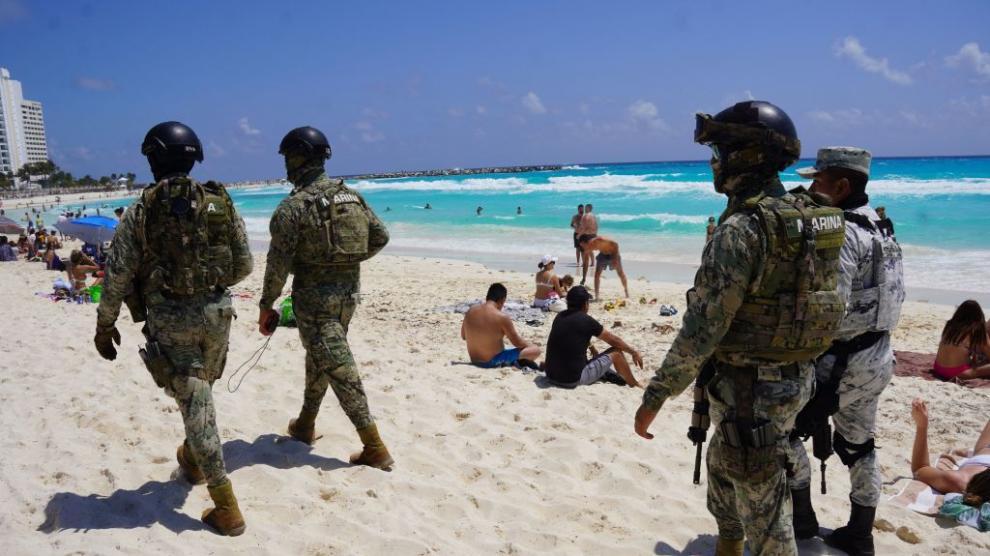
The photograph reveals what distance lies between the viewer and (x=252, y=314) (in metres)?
9.96

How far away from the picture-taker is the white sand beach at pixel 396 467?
11.8 feet

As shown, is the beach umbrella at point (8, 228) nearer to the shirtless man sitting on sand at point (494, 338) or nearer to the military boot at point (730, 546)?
the shirtless man sitting on sand at point (494, 338)

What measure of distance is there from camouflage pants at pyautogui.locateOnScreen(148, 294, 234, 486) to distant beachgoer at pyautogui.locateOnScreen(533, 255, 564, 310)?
7306 mm

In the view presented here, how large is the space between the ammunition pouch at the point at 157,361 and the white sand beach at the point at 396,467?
Answer: 82cm

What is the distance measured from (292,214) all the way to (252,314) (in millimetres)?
6327

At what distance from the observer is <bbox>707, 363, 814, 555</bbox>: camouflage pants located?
2625 millimetres

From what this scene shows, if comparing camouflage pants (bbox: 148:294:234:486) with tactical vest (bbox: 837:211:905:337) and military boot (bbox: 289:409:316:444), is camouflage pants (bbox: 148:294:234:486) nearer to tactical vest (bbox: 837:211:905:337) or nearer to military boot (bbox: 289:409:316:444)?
military boot (bbox: 289:409:316:444)

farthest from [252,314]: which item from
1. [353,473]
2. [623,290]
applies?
[623,290]

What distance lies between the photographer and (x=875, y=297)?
129 inches

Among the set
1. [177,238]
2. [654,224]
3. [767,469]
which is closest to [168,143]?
[177,238]

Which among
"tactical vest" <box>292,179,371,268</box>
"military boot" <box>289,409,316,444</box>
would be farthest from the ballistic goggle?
"military boot" <box>289,409,316,444</box>

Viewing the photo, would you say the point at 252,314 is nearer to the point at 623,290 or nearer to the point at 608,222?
the point at 623,290

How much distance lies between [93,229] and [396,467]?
16.4 meters

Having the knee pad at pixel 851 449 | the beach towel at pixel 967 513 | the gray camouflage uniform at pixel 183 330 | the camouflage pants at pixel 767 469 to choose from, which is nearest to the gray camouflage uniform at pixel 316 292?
the gray camouflage uniform at pixel 183 330
